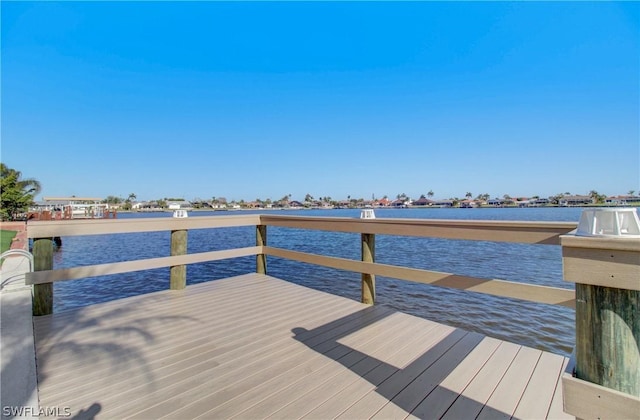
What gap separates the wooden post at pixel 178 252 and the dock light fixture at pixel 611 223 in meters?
3.74

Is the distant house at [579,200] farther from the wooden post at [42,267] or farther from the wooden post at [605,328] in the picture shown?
the wooden post at [42,267]

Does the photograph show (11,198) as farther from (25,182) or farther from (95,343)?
(95,343)

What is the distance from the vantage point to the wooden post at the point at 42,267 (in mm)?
2691

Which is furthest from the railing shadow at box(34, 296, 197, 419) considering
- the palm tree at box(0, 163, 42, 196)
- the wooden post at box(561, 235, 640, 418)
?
the palm tree at box(0, 163, 42, 196)

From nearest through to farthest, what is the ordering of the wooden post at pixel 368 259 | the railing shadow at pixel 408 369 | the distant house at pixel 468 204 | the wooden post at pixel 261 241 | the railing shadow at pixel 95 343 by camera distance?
1. the railing shadow at pixel 408 369
2. the railing shadow at pixel 95 343
3. the wooden post at pixel 368 259
4. the wooden post at pixel 261 241
5. the distant house at pixel 468 204

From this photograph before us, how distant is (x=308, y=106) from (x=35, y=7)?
13877 millimetres

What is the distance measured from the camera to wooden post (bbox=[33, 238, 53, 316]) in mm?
2691

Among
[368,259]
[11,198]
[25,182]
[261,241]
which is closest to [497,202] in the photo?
[261,241]

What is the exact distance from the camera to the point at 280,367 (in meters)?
1.89

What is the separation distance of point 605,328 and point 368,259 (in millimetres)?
2437

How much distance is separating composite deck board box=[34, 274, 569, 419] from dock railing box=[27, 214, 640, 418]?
47cm

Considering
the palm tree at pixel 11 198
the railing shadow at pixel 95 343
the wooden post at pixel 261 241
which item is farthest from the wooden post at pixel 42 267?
the palm tree at pixel 11 198

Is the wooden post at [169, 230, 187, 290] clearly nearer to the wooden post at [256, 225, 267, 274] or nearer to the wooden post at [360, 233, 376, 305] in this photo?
the wooden post at [256, 225, 267, 274]

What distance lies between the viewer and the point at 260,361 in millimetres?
1961
